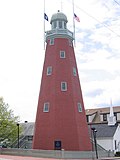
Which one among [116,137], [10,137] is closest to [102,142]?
[116,137]

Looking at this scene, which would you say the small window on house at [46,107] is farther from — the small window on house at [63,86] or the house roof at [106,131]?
the house roof at [106,131]

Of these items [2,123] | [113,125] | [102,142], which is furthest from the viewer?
[113,125]

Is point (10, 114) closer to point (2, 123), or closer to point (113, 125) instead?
point (2, 123)

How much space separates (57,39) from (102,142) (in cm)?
2387

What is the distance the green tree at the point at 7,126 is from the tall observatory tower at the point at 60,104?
12.7 meters

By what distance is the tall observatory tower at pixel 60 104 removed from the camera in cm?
4094

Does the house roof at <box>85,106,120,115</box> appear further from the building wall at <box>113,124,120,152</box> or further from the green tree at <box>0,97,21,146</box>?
the green tree at <box>0,97,21,146</box>

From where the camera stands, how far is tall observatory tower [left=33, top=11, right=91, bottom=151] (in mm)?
40938

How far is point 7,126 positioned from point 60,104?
15937mm

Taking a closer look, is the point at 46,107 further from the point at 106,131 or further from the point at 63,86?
the point at 106,131

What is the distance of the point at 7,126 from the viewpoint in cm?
5450

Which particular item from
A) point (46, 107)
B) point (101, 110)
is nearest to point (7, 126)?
point (46, 107)

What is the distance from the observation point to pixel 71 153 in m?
38.4

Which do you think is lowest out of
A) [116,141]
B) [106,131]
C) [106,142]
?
[106,142]
